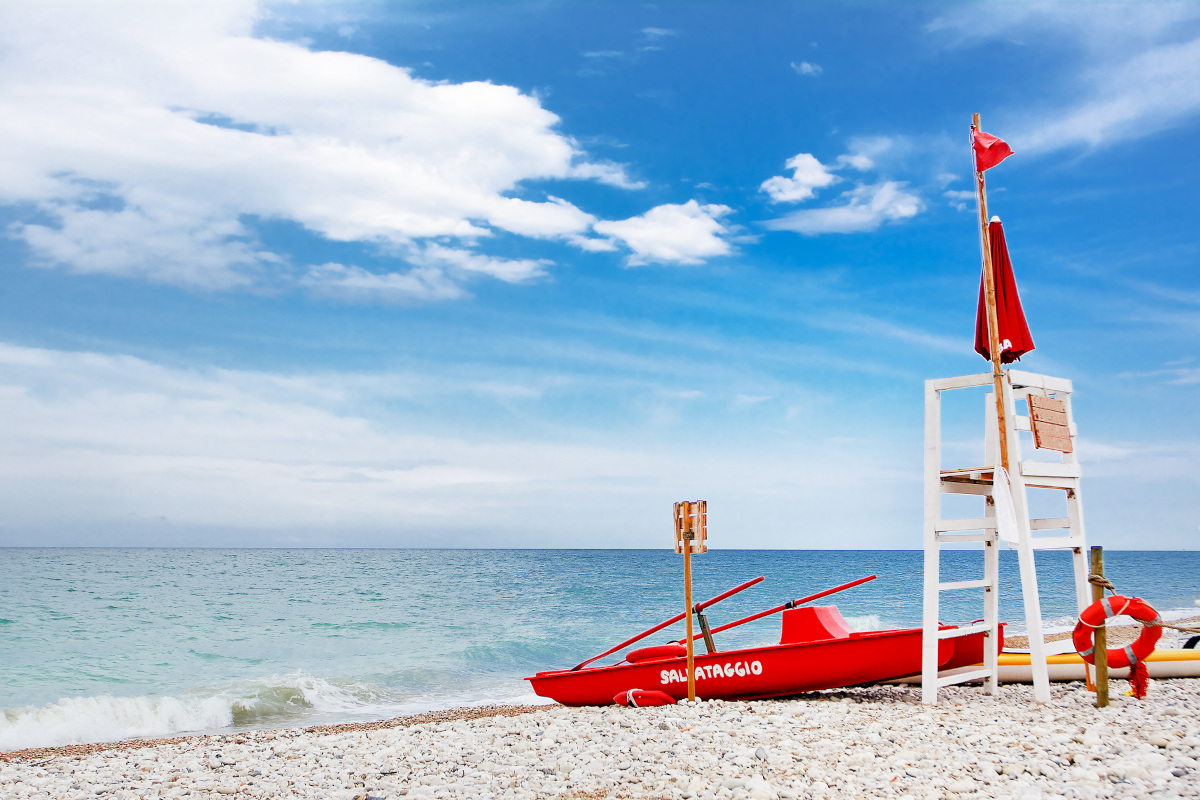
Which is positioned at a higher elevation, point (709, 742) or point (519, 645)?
point (709, 742)

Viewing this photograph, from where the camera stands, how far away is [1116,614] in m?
7.01

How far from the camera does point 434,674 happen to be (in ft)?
57.6

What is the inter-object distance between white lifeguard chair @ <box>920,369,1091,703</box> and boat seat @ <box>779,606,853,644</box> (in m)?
1.33

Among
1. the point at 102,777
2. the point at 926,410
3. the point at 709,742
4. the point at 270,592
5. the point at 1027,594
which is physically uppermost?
the point at 926,410

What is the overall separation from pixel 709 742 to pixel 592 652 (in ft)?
47.2

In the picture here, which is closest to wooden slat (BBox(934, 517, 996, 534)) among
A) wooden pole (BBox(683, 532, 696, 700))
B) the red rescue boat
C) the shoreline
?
the red rescue boat

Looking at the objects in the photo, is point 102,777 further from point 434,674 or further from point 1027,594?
point 434,674

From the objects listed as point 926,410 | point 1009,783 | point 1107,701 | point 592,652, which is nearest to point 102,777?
point 1009,783

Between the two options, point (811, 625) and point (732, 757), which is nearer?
point (732, 757)

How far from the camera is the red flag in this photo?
8.27 meters

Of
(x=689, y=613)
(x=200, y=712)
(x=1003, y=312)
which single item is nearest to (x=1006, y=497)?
(x=1003, y=312)

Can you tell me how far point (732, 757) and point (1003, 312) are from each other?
5.27m

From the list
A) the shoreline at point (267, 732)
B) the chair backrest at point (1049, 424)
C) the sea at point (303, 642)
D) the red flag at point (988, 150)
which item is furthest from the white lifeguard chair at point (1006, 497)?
the sea at point (303, 642)

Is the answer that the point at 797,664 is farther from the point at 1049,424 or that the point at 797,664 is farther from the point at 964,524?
the point at 1049,424
